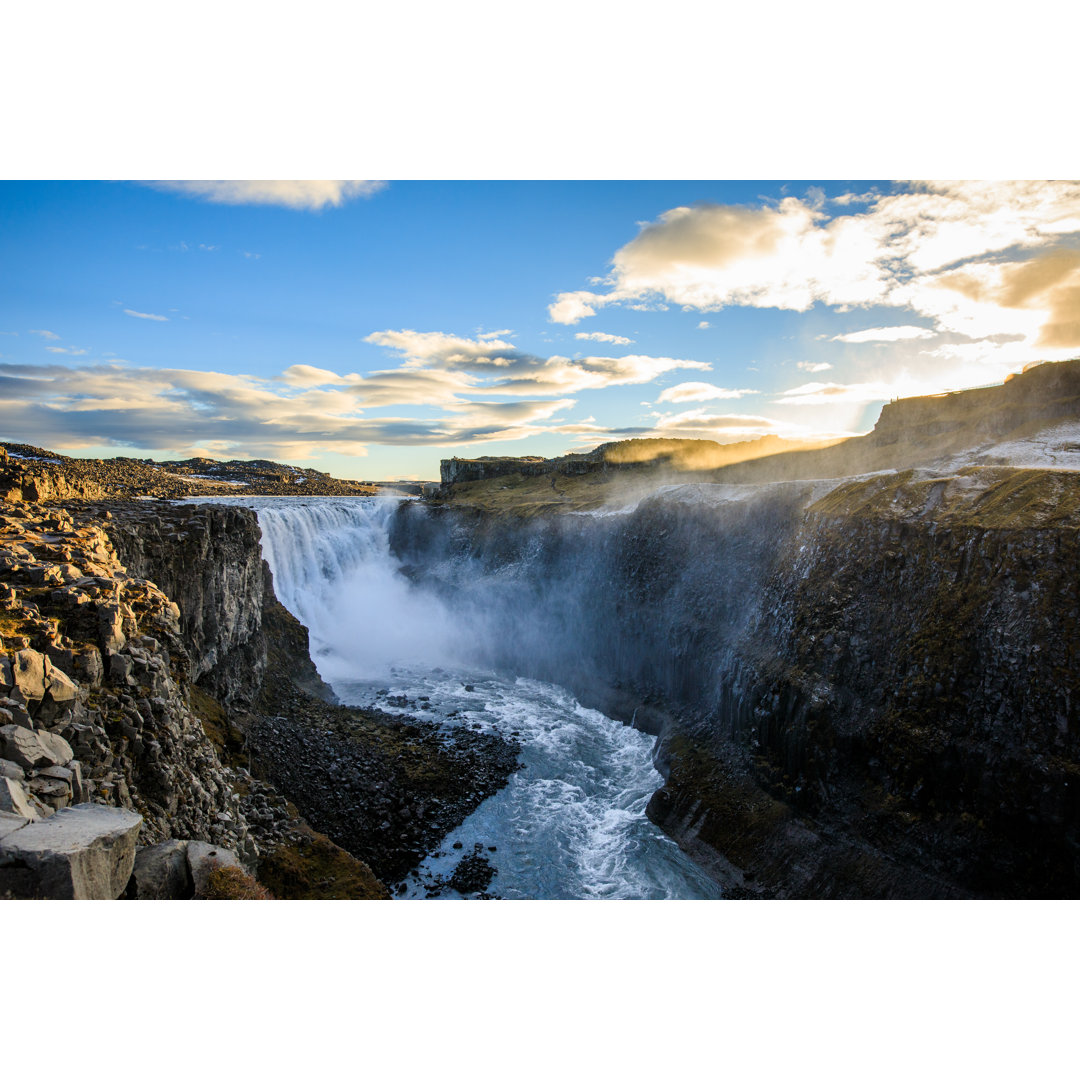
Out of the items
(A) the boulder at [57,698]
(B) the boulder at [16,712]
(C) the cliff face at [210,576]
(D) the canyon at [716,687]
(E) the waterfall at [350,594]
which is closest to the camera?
(B) the boulder at [16,712]

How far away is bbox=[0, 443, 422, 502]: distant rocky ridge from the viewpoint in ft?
54.2

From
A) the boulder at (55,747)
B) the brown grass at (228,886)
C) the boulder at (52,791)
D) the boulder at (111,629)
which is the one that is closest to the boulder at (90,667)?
the boulder at (111,629)

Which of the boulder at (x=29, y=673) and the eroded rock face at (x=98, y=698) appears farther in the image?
the boulder at (x=29, y=673)

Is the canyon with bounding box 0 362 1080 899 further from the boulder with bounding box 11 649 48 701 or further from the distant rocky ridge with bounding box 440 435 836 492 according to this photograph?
the distant rocky ridge with bounding box 440 435 836 492

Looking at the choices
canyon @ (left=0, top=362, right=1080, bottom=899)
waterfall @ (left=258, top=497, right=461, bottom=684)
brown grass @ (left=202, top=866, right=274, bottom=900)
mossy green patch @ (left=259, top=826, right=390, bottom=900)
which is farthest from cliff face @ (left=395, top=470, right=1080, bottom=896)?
waterfall @ (left=258, top=497, right=461, bottom=684)

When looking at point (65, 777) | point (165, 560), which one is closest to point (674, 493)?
point (165, 560)

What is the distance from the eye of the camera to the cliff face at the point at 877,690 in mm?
14000

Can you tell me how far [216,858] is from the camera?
28.3 ft

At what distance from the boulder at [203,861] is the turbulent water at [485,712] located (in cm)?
958

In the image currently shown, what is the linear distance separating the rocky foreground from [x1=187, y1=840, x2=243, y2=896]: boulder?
25mm

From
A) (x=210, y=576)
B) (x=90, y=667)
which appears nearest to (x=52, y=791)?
(x=90, y=667)

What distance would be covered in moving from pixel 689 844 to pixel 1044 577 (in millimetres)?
13352

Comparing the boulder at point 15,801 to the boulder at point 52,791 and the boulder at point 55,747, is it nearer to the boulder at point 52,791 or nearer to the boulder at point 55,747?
the boulder at point 52,791

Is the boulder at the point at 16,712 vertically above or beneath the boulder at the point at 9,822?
above
